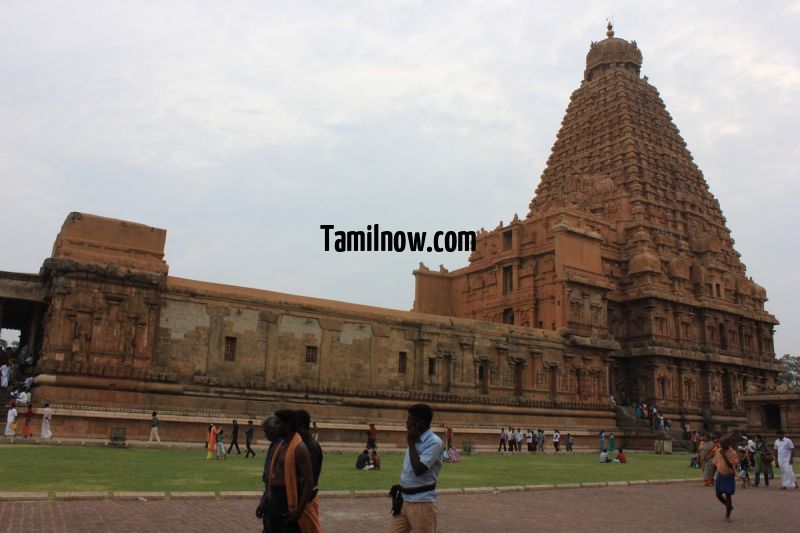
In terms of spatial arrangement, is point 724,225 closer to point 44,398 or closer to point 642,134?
point 642,134

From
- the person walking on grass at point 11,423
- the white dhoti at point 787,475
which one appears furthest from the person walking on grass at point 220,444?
the white dhoti at point 787,475

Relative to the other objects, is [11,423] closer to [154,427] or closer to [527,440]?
[154,427]

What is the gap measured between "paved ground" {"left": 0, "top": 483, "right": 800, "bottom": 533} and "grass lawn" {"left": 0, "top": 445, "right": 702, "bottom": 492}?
176 centimetres

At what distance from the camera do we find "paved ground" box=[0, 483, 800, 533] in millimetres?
9906

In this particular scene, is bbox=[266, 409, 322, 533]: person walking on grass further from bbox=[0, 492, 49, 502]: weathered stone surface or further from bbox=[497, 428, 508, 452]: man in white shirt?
bbox=[497, 428, 508, 452]: man in white shirt

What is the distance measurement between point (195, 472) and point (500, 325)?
85.1 feet

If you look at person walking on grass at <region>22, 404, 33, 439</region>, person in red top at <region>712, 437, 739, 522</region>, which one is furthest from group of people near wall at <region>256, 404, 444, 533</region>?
person walking on grass at <region>22, 404, 33, 439</region>

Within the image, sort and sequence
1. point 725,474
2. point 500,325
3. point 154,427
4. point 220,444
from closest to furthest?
point 725,474
point 220,444
point 154,427
point 500,325

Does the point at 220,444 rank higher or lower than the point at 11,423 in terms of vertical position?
lower

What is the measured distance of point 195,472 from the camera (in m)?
16.8

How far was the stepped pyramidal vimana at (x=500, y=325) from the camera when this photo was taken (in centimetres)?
2841

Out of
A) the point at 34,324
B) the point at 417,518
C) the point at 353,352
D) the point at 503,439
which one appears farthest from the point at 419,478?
the point at 34,324

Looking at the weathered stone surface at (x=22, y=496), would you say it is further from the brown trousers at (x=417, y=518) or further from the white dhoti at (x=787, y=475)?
the white dhoti at (x=787, y=475)

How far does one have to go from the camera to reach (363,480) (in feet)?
55.2
